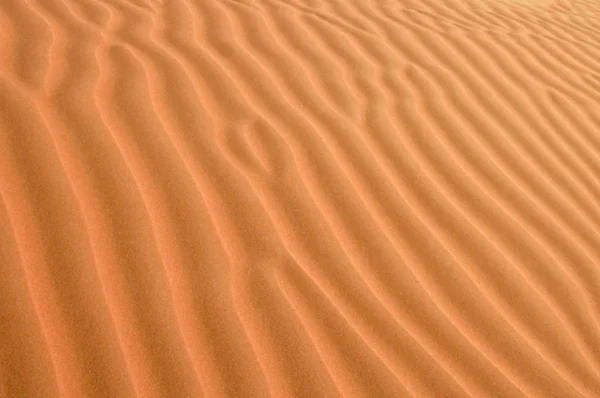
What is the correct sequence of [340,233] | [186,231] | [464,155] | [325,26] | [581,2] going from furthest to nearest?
[581,2], [325,26], [464,155], [340,233], [186,231]

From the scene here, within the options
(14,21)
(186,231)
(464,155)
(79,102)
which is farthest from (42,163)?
(464,155)

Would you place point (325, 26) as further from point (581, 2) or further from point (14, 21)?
point (581, 2)

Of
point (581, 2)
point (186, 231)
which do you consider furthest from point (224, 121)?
point (581, 2)

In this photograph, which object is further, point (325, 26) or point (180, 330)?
point (325, 26)

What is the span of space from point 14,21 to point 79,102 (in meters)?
0.88

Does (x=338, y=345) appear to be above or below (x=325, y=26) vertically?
below

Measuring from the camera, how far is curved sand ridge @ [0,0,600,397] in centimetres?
166

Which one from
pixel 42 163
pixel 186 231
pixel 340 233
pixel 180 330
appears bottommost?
A: pixel 180 330

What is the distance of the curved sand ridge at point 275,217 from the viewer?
5.44 feet

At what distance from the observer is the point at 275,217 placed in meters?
2.11

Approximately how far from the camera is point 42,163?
203 cm

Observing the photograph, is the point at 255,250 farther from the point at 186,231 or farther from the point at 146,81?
the point at 146,81

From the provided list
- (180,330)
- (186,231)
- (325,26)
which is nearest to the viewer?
(180,330)

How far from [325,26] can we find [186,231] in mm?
2154
